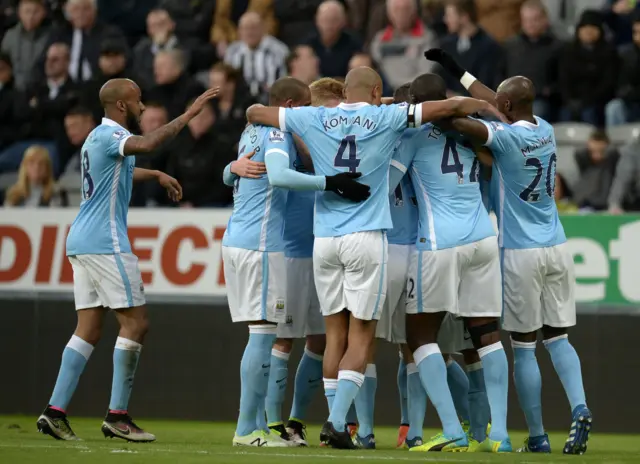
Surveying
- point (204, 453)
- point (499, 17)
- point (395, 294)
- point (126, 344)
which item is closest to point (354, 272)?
point (395, 294)

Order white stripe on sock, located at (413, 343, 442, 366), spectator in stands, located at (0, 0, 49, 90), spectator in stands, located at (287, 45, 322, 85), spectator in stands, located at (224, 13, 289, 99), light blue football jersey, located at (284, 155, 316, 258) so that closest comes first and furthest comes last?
white stripe on sock, located at (413, 343, 442, 366) → light blue football jersey, located at (284, 155, 316, 258) → spectator in stands, located at (287, 45, 322, 85) → spectator in stands, located at (224, 13, 289, 99) → spectator in stands, located at (0, 0, 49, 90)

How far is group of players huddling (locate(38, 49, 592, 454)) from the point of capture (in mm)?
8062

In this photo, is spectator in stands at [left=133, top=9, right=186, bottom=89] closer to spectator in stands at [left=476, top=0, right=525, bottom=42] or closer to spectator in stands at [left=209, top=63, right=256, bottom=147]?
spectator in stands at [left=209, top=63, right=256, bottom=147]

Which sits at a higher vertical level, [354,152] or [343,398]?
[354,152]

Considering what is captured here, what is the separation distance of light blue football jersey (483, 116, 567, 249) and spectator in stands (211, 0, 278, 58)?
302 inches

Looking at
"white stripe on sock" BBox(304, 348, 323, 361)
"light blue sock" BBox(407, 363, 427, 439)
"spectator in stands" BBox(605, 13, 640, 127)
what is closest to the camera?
"light blue sock" BBox(407, 363, 427, 439)

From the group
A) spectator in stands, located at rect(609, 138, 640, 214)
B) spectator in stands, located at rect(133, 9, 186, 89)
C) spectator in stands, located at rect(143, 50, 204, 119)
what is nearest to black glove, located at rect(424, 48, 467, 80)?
spectator in stands, located at rect(609, 138, 640, 214)

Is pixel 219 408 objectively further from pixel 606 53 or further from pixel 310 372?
pixel 606 53

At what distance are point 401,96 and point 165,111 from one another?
590cm

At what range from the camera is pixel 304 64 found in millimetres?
14445

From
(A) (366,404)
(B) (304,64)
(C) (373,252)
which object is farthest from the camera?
(B) (304,64)

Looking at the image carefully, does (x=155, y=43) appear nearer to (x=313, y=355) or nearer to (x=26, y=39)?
(x=26, y=39)

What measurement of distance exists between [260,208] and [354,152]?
2.68 ft

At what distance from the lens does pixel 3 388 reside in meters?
12.2
